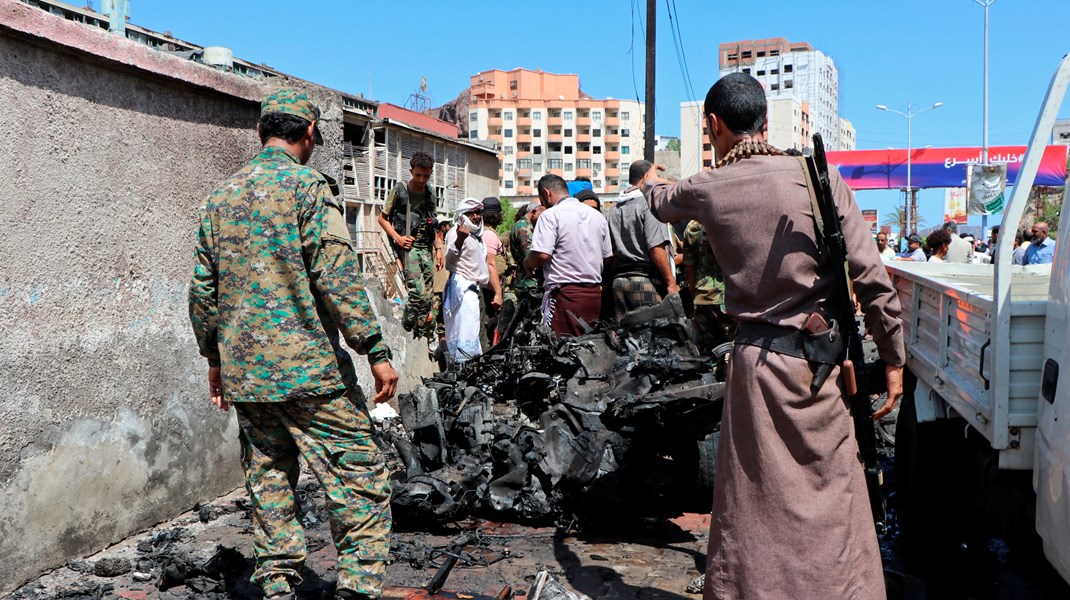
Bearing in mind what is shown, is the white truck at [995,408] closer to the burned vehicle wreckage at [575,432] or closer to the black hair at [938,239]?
the burned vehicle wreckage at [575,432]

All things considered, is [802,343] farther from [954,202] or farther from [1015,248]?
[954,202]

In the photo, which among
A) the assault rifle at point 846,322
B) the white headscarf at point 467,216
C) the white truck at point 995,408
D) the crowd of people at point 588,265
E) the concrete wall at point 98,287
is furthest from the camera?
the white headscarf at point 467,216

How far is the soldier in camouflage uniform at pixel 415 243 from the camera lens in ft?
27.7

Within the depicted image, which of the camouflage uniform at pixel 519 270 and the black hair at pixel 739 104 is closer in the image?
the black hair at pixel 739 104

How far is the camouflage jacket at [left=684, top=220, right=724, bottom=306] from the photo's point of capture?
5863 mm

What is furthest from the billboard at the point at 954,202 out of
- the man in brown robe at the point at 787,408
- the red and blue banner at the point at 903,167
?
the man in brown robe at the point at 787,408

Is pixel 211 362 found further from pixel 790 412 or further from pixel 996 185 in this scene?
pixel 996 185

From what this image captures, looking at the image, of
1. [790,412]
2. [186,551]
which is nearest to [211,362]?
[186,551]

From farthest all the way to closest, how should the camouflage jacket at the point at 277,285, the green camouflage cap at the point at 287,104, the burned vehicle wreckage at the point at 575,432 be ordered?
1. the burned vehicle wreckage at the point at 575,432
2. the green camouflage cap at the point at 287,104
3. the camouflage jacket at the point at 277,285

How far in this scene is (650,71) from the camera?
589 inches

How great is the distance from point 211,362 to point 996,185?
283 inches

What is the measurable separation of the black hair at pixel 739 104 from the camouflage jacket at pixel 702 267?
8.45 ft

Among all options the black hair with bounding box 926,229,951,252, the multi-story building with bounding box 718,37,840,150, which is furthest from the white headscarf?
the multi-story building with bounding box 718,37,840,150

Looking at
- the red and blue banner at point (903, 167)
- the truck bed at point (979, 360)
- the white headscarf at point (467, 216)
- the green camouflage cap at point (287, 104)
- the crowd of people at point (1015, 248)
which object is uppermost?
the red and blue banner at point (903, 167)
